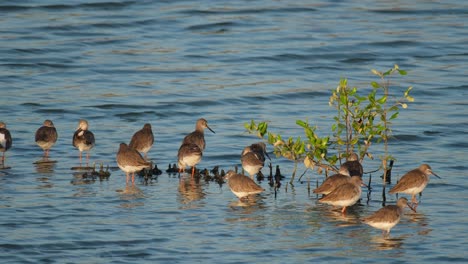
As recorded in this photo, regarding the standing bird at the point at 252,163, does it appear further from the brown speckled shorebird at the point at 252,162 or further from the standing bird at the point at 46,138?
the standing bird at the point at 46,138

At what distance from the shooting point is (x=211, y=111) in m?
25.0

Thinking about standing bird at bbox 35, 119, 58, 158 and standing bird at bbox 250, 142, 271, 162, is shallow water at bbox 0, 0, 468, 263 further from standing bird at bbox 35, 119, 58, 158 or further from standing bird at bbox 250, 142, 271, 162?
standing bird at bbox 250, 142, 271, 162

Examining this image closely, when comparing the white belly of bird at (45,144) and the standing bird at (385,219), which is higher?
the white belly of bird at (45,144)

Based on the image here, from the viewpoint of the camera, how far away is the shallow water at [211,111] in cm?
1411

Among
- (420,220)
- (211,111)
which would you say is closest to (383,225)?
(420,220)

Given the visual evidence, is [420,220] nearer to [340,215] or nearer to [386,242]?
[340,215]

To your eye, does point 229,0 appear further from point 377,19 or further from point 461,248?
point 461,248

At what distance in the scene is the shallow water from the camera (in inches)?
555

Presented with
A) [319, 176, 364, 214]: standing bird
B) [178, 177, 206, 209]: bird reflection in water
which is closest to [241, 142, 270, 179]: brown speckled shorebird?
[178, 177, 206, 209]: bird reflection in water

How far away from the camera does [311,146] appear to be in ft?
55.6

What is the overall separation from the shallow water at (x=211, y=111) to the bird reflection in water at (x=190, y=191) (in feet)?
0.22

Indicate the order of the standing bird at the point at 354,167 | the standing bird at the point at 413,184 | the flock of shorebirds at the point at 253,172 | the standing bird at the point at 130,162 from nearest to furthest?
the flock of shorebirds at the point at 253,172, the standing bird at the point at 413,184, the standing bird at the point at 354,167, the standing bird at the point at 130,162

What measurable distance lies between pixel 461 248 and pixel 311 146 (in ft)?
12.5

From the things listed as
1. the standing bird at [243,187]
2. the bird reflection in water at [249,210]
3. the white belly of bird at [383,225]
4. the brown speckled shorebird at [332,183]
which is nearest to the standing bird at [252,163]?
the bird reflection in water at [249,210]
